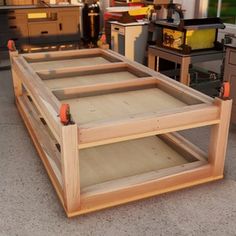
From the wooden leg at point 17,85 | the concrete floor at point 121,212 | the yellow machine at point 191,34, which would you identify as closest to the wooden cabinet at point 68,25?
the yellow machine at point 191,34

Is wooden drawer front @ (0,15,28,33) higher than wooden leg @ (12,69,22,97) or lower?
higher

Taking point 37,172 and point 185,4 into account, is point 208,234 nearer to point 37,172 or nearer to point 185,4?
point 37,172

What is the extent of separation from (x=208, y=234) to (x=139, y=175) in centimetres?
48

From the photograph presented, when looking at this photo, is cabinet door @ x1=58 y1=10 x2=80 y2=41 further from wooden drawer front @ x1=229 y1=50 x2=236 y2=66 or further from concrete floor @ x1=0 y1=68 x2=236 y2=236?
concrete floor @ x1=0 y1=68 x2=236 y2=236

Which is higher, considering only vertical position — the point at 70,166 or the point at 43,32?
the point at 43,32

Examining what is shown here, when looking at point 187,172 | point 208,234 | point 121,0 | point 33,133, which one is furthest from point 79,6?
point 208,234

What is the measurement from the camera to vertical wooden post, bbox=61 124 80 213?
5.22 feet

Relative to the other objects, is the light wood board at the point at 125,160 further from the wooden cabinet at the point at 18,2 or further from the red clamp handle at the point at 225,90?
the wooden cabinet at the point at 18,2


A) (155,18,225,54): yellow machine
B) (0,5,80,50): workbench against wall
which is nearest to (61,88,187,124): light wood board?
(155,18,225,54): yellow machine

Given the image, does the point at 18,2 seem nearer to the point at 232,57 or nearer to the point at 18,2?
the point at 18,2

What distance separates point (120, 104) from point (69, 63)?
1.08 metres

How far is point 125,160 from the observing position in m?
2.22

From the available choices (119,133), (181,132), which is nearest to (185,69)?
(181,132)

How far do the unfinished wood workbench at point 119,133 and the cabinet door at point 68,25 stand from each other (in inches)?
132
